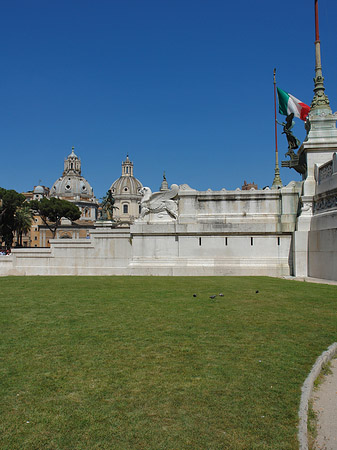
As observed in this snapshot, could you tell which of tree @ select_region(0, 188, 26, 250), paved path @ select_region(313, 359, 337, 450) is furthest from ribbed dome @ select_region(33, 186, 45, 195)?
paved path @ select_region(313, 359, 337, 450)

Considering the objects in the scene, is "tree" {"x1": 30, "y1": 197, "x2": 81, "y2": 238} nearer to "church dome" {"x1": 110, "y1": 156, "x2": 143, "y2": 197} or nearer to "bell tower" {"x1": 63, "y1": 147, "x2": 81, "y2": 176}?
"church dome" {"x1": 110, "y1": 156, "x2": 143, "y2": 197}

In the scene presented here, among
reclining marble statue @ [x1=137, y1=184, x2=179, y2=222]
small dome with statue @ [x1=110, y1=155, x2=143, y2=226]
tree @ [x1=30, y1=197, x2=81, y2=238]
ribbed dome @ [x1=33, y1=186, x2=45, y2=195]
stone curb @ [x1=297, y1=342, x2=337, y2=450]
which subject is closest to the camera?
stone curb @ [x1=297, y1=342, x2=337, y2=450]

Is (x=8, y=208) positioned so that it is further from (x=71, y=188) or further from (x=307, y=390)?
(x=71, y=188)

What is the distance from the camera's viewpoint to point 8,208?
7406cm

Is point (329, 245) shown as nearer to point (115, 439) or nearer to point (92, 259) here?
point (92, 259)

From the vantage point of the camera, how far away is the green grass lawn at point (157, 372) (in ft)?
12.3

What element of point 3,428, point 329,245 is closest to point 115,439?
point 3,428

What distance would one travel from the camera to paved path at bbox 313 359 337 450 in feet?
12.2

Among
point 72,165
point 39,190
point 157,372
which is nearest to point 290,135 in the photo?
point 157,372

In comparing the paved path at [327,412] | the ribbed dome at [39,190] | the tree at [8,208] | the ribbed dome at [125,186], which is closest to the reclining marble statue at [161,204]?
the paved path at [327,412]

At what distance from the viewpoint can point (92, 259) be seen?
19.5m

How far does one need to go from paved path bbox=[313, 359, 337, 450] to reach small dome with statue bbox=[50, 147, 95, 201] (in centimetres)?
16246

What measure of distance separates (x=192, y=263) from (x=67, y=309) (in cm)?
979

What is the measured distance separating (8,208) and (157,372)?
7526 centimetres
